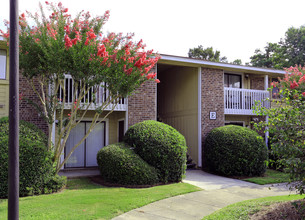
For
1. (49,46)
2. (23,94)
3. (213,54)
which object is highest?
(213,54)

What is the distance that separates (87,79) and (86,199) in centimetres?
324

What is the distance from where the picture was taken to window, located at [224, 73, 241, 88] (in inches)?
598

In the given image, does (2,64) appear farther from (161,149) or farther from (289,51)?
(289,51)

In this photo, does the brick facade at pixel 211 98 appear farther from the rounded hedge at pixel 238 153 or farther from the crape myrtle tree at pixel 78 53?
the crape myrtle tree at pixel 78 53

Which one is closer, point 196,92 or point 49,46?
point 49,46

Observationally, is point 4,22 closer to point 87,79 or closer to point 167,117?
point 87,79

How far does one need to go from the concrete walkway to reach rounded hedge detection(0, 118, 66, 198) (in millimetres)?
2979

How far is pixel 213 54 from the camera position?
33.3 metres

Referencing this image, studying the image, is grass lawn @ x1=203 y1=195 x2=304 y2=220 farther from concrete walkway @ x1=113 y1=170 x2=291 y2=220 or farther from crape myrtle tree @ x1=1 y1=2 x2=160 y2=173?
crape myrtle tree @ x1=1 y1=2 x2=160 y2=173

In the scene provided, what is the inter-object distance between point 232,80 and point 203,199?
9.06 meters

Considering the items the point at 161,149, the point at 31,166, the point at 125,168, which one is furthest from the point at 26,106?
the point at 161,149

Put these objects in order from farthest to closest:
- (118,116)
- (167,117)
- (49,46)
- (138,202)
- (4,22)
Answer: (167,117)
(118,116)
(4,22)
(49,46)
(138,202)

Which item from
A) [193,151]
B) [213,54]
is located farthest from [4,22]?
[213,54]

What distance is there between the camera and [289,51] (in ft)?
103
